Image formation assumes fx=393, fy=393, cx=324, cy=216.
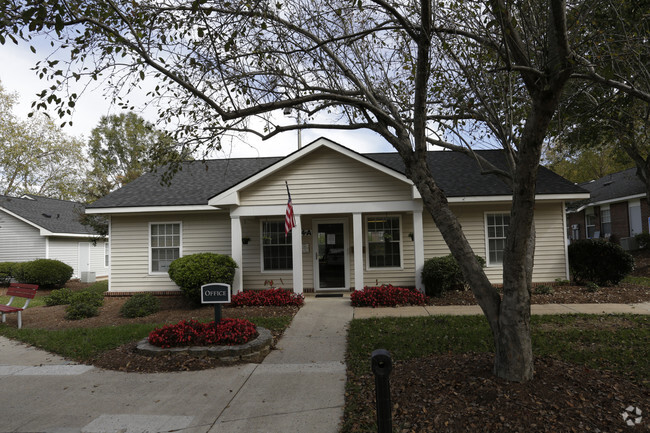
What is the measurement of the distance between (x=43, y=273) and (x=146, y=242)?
7787 mm

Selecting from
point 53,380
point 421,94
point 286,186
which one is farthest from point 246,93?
point 53,380

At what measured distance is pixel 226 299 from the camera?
23.0ft

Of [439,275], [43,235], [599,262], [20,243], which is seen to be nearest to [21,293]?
[439,275]

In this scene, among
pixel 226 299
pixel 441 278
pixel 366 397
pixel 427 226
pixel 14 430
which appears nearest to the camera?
pixel 14 430

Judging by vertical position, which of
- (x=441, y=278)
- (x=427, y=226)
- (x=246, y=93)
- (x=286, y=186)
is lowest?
(x=441, y=278)

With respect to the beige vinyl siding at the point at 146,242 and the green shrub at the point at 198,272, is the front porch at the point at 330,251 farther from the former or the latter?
the green shrub at the point at 198,272

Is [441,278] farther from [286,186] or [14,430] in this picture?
[14,430]

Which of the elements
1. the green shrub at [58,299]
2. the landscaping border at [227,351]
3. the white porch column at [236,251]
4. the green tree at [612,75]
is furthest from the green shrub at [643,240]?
the green shrub at [58,299]

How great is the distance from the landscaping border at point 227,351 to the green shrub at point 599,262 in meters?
10.5

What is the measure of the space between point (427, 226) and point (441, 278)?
2.35 metres

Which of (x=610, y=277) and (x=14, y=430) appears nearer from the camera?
(x=14, y=430)

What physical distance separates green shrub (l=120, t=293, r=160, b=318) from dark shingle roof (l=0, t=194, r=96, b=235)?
1110 centimetres

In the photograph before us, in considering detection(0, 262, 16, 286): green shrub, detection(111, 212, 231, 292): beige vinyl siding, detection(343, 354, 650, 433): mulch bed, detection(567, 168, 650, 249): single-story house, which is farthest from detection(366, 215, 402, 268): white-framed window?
detection(0, 262, 16, 286): green shrub

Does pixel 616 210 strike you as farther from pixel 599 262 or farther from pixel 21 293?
pixel 21 293
